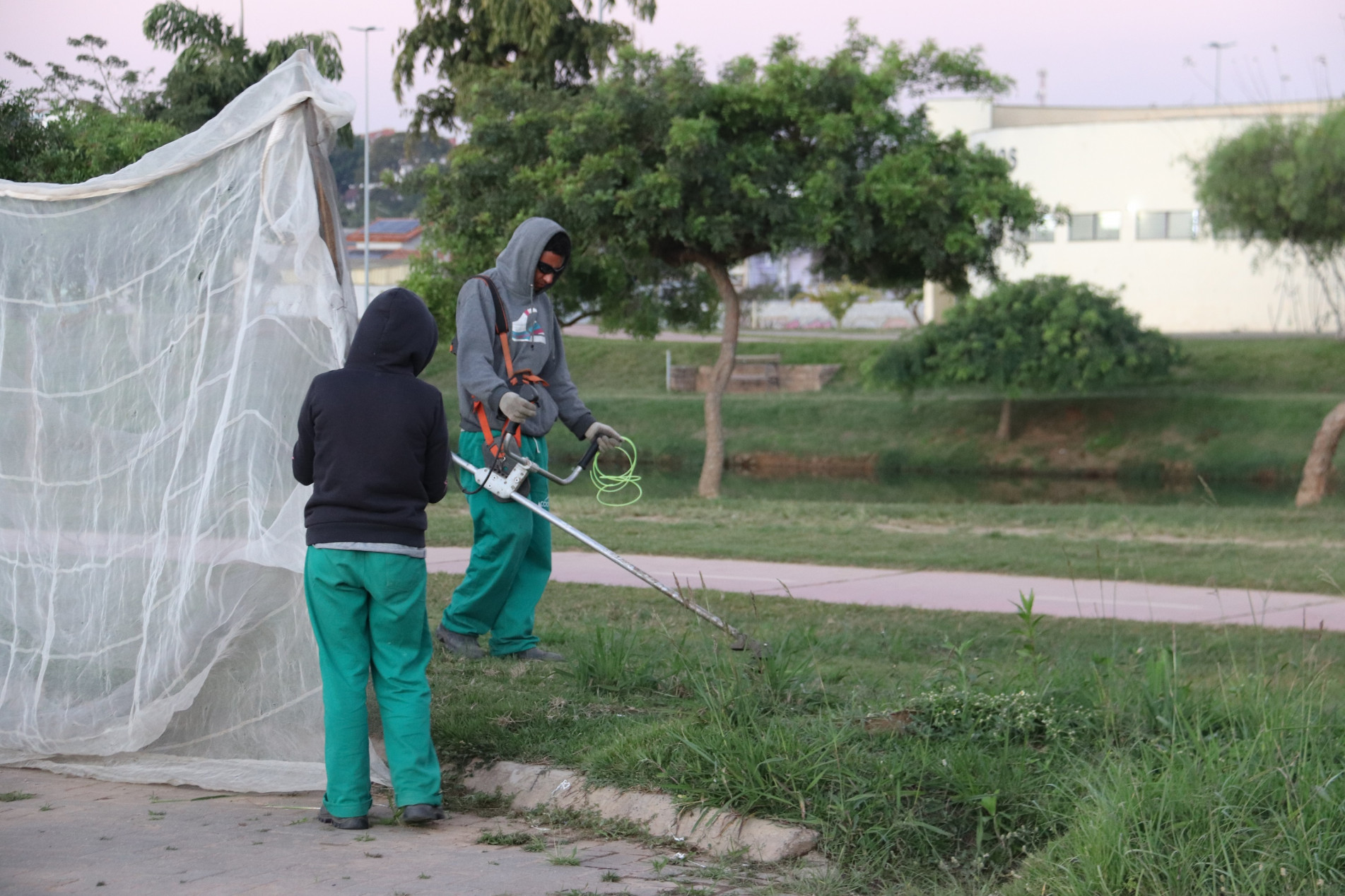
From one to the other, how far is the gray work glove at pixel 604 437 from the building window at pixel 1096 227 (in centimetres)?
4276

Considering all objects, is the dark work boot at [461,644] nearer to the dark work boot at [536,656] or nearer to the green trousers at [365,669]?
the dark work boot at [536,656]

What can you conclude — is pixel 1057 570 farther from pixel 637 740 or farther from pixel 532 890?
pixel 532 890

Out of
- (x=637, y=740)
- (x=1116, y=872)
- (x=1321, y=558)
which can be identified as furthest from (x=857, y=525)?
(x=1116, y=872)

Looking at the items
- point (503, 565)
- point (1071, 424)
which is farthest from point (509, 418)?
point (1071, 424)

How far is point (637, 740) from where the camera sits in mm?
4488

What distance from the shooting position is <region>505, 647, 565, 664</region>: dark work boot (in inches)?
229

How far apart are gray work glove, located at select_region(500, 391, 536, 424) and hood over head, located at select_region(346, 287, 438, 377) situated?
3.66 feet

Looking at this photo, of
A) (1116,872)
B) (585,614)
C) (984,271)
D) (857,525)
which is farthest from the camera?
(984,271)

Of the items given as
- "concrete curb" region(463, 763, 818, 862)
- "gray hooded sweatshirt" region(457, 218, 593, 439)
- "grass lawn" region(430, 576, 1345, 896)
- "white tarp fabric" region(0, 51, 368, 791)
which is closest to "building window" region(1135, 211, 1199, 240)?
"grass lawn" region(430, 576, 1345, 896)

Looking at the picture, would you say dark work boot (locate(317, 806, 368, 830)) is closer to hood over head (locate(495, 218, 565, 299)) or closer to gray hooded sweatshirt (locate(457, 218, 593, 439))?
gray hooded sweatshirt (locate(457, 218, 593, 439))

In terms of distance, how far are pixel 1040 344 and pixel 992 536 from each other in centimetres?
1616

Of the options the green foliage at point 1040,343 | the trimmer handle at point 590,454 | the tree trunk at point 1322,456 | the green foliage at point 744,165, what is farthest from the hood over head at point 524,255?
the green foliage at point 1040,343

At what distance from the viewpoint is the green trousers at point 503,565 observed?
5.57m

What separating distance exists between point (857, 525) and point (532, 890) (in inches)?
367
